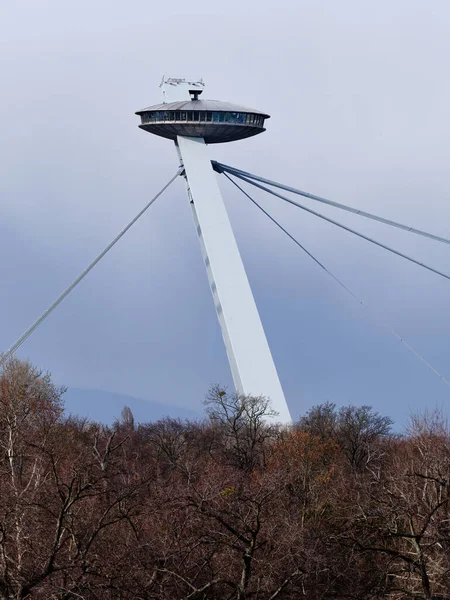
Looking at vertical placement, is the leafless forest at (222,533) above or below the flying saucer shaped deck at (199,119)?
below

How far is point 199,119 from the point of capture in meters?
46.3

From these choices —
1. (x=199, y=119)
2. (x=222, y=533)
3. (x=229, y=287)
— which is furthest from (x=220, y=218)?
(x=222, y=533)

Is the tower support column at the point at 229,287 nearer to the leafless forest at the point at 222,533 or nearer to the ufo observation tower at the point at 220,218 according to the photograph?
the ufo observation tower at the point at 220,218

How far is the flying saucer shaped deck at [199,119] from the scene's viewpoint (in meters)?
46.1

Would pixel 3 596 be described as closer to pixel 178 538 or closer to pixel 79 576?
pixel 79 576

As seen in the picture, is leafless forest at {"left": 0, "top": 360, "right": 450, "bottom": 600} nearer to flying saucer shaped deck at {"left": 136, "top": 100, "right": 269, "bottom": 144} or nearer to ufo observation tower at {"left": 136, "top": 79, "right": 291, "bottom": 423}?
ufo observation tower at {"left": 136, "top": 79, "right": 291, "bottom": 423}

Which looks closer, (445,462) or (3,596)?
(3,596)

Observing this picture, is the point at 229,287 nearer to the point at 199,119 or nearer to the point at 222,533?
the point at 199,119

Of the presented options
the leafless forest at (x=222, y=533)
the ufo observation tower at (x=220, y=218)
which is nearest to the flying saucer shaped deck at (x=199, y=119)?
the ufo observation tower at (x=220, y=218)

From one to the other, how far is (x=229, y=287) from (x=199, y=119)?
6271mm

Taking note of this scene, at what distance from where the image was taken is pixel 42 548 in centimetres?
2242

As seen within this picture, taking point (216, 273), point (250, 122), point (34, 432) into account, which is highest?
point (250, 122)

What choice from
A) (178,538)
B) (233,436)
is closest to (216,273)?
(233,436)

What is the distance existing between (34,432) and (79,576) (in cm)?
1403
